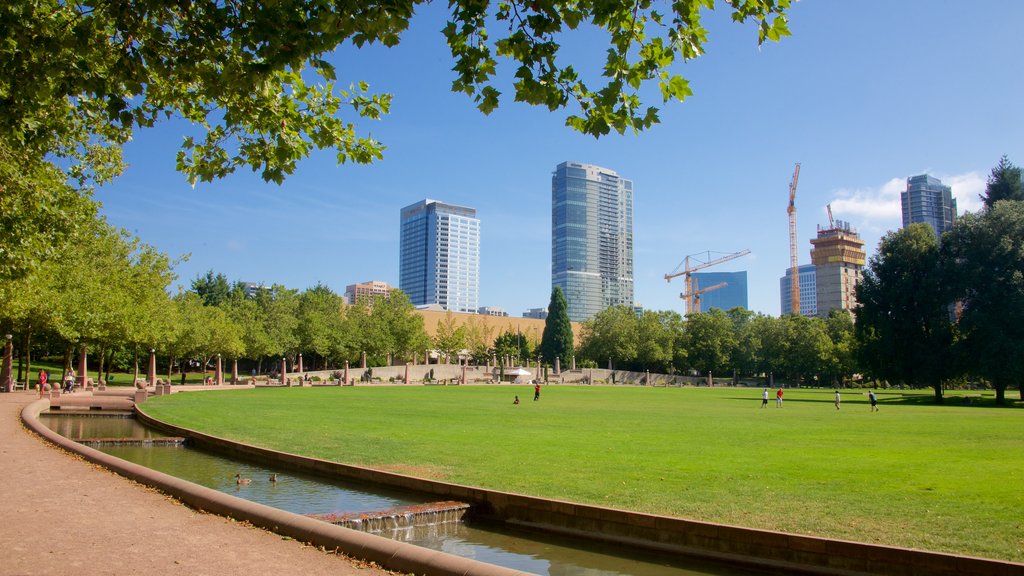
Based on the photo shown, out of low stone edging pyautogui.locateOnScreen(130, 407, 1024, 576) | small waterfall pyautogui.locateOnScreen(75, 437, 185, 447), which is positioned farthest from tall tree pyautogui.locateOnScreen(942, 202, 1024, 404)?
small waterfall pyautogui.locateOnScreen(75, 437, 185, 447)

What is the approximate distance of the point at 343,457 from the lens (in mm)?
15578

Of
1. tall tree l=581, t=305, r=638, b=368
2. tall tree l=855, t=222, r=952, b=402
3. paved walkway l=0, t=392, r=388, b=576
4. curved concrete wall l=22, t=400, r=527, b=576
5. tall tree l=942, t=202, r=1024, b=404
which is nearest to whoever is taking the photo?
curved concrete wall l=22, t=400, r=527, b=576

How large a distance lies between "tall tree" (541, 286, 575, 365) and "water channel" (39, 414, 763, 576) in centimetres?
9405

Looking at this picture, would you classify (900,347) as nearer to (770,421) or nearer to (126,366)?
(770,421)

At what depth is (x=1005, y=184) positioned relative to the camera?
6084 centimetres

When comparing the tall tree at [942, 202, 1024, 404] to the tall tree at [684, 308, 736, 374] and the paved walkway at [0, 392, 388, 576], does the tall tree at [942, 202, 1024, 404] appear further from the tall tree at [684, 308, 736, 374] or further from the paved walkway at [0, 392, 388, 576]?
the tall tree at [684, 308, 736, 374]

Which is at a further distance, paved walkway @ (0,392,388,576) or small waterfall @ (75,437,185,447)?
small waterfall @ (75,437,185,447)

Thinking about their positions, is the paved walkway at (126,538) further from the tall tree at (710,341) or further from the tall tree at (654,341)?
the tall tree at (710,341)

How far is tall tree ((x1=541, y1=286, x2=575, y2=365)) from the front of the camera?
112 m

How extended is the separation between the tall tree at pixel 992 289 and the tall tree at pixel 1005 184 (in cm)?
1170

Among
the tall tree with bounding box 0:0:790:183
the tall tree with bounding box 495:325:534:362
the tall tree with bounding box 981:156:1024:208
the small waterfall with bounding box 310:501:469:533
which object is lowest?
the small waterfall with bounding box 310:501:469:533

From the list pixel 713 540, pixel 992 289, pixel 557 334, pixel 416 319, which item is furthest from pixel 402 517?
pixel 557 334

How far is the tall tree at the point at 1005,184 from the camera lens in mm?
60469

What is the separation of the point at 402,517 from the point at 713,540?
15.0 ft
